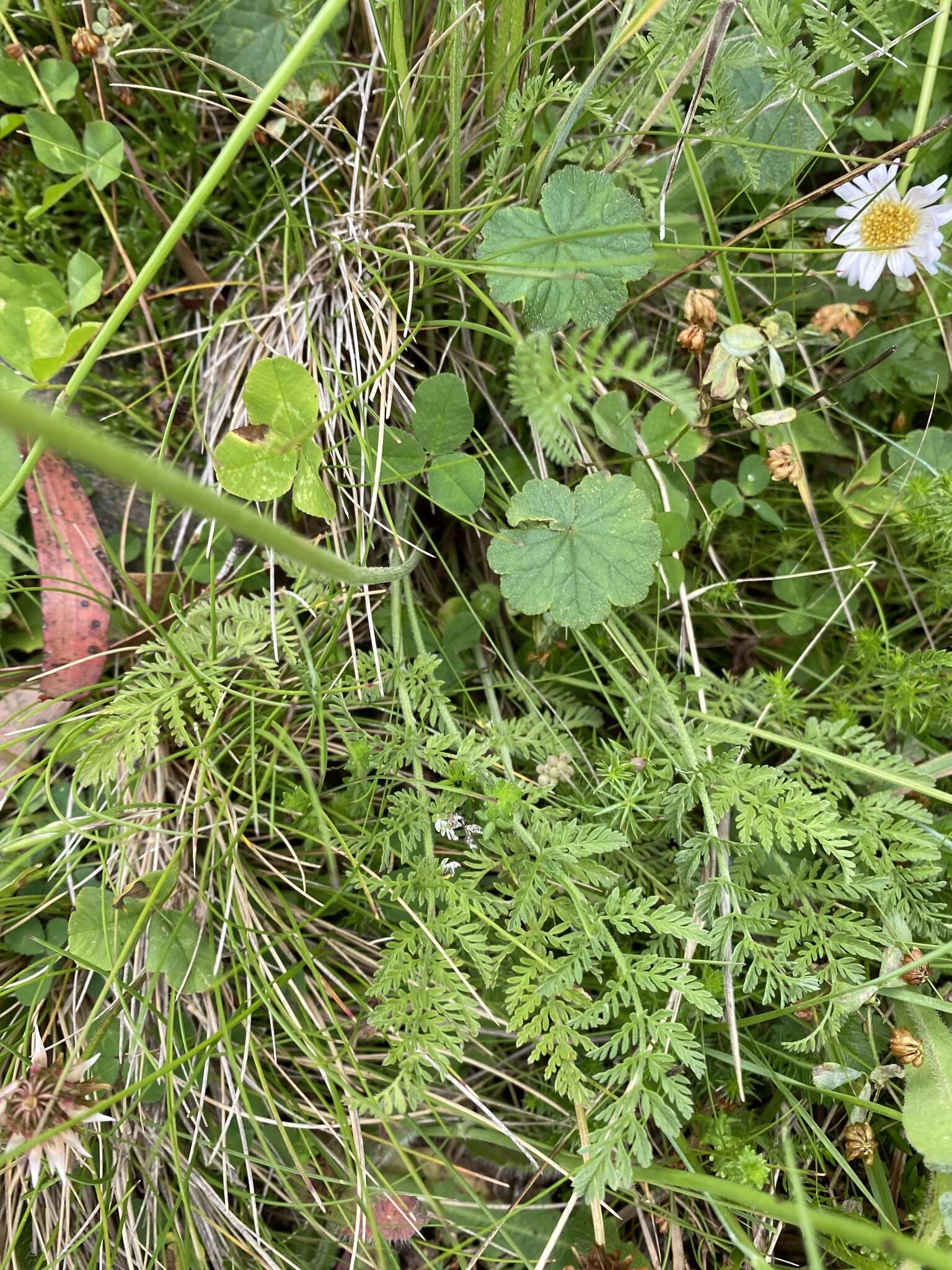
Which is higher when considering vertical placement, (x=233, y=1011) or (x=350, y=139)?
(x=350, y=139)

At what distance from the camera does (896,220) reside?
1604mm

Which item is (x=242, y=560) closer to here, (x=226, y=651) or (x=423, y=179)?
(x=226, y=651)

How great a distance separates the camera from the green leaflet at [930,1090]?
4.49ft

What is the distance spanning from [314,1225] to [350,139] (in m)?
1.92

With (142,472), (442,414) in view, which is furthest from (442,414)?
(142,472)

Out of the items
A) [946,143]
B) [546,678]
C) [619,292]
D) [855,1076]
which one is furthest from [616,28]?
[855,1076]

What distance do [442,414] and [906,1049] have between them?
4.30ft

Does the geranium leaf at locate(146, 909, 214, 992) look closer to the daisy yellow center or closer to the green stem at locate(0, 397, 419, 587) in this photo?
the green stem at locate(0, 397, 419, 587)

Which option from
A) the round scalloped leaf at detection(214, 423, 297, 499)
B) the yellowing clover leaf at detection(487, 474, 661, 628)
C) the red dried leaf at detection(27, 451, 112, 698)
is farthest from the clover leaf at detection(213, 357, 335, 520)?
the red dried leaf at detection(27, 451, 112, 698)

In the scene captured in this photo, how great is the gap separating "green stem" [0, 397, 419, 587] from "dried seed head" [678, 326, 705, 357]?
0.92 meters

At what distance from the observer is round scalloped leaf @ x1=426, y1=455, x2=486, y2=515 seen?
1.54 meters

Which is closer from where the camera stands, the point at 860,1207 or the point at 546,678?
the point at 860,1207

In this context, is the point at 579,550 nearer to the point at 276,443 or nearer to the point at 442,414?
the point at 442,414

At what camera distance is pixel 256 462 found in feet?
4.71
